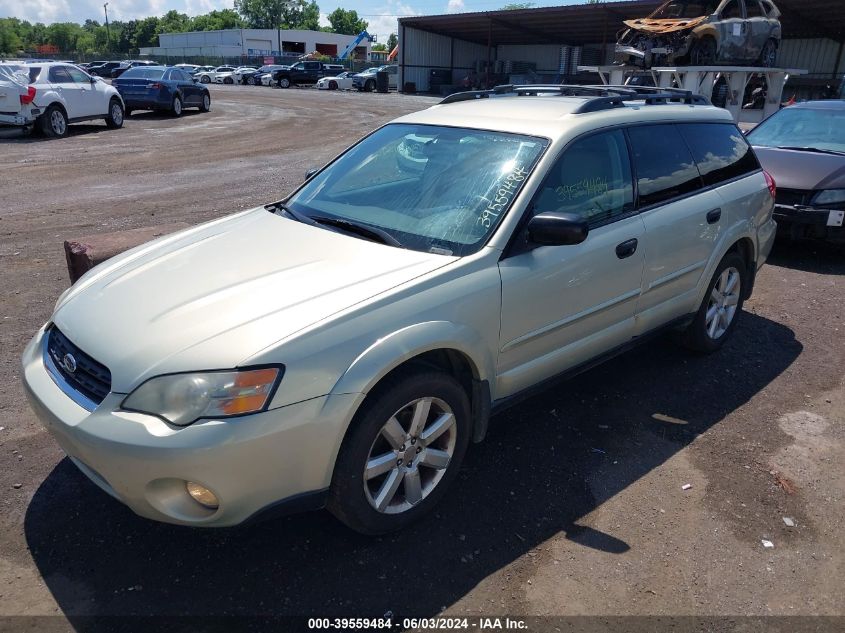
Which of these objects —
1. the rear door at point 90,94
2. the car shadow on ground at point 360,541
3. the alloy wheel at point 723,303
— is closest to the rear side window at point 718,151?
the alloy wheel at point 723,303

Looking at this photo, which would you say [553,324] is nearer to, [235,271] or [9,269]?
[235,271]

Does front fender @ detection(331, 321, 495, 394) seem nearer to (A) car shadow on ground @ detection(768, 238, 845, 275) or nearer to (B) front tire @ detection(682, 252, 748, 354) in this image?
(B) front tire @ detection(682, 252, 748, 354)

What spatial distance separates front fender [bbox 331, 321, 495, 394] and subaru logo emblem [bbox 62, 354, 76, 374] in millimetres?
1111

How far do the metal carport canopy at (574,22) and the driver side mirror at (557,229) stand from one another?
29.6 m

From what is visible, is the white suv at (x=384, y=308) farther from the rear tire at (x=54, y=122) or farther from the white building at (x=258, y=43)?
the white building at (x=258, y=43)

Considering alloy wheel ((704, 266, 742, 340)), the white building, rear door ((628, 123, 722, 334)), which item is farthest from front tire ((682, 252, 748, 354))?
the white building

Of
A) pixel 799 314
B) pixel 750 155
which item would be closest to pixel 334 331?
pixel 750 155

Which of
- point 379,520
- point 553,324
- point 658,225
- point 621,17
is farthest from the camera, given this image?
point 621,17

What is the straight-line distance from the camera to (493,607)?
2605 millimetres

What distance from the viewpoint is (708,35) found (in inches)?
655

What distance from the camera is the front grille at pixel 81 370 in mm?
2561

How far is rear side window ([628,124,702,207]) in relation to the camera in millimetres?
3941

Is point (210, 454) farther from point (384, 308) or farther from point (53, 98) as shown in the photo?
point (53, 98)

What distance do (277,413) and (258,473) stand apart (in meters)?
0.23
